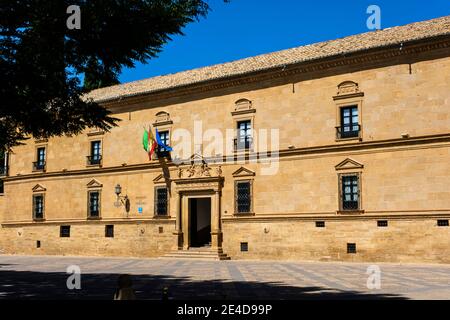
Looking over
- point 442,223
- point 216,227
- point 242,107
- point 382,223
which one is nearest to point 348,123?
point 382,223

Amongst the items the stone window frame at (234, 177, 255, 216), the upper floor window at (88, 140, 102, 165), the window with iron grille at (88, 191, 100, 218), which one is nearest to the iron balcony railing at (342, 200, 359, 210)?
the stone window frame at (234, 177, 255, 216)

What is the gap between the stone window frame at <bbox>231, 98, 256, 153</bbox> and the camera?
26469 mm

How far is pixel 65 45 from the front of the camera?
10.9 metres

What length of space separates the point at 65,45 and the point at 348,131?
621 inches

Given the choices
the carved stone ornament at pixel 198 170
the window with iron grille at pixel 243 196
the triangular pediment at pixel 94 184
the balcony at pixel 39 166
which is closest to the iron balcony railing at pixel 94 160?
the triangular pediment at pixel 94 184

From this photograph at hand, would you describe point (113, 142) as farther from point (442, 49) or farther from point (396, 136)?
point (442, 49)

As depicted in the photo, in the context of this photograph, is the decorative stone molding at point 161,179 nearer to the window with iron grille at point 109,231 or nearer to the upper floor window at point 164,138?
the upper floor window at point 164,138

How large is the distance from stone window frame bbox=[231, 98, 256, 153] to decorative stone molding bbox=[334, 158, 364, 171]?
15.4 ft

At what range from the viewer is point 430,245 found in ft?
69.2

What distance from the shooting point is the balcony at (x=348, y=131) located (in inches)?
925

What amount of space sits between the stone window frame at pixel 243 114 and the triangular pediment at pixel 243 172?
0.93 meters
